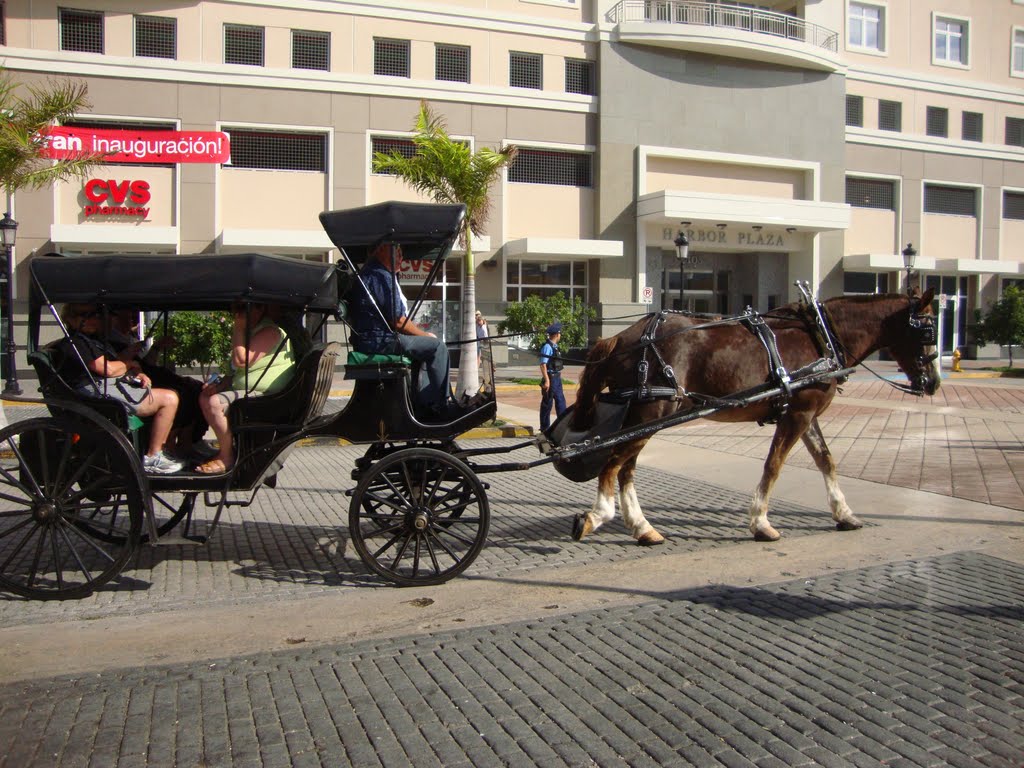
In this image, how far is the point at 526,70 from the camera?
2936 centimetres

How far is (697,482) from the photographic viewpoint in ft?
31.7

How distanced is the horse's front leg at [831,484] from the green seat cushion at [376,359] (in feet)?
11.5

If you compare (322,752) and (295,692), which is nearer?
(322,752)

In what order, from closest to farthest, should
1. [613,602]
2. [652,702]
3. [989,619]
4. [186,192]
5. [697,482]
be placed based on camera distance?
[652,702], [989,619], [613,602], [697,482], [186,192]

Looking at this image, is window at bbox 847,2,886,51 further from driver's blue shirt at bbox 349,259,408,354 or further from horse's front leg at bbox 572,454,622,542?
driver's blue shirt at bbox 349,259,408,354

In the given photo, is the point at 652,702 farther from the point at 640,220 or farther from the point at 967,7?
the point at 967,7

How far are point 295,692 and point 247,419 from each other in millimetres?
2224

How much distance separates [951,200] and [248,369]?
37436mm

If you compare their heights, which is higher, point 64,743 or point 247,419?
point 247,419

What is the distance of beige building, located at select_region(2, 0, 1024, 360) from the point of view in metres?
25.5

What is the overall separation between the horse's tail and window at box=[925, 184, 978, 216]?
1329 inches

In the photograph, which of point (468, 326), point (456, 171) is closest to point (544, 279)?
point (456, 171)

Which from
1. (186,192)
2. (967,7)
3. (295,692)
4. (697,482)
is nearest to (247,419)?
(295,692)

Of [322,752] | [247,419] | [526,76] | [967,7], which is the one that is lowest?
[322,752]
